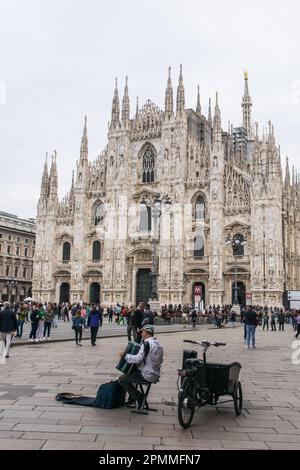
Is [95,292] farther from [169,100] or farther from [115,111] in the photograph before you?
[169,100]

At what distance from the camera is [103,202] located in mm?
51406

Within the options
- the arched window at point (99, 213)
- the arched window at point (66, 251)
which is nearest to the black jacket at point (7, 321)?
the arched window at point (99, 213)

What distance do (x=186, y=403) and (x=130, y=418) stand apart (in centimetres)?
100

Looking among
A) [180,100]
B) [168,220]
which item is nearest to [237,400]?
[168,220]

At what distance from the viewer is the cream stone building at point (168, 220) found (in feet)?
144

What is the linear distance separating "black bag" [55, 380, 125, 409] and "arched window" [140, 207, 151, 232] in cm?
4126

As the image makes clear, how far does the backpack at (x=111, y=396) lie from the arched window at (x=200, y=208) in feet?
130

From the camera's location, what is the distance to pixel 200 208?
1852 inches

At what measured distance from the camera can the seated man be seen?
6.97 metres

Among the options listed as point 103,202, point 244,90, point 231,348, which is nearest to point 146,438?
point 231,348

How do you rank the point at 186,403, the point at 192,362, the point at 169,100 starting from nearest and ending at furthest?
the point at 186,403 → the point at 192,362 → the point at 169,100

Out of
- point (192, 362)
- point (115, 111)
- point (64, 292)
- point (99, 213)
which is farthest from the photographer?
point (64, 292)
